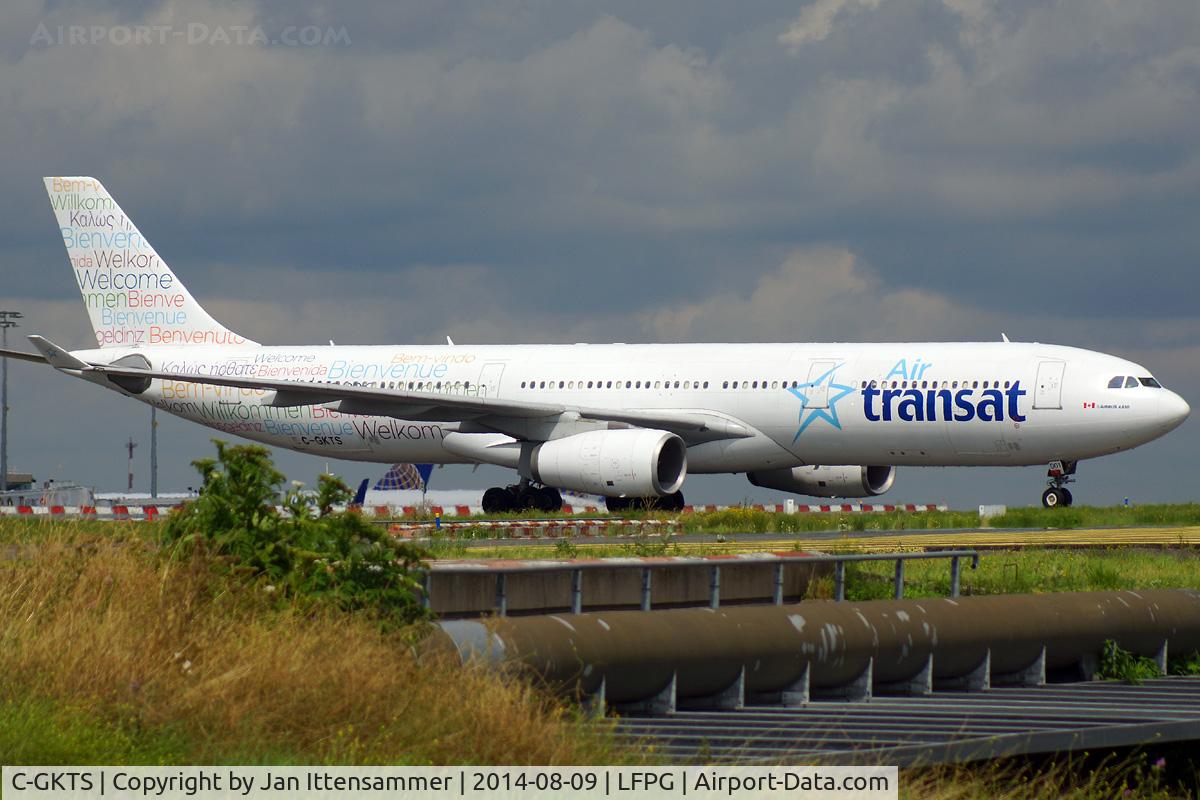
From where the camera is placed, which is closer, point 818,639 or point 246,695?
point 246,695

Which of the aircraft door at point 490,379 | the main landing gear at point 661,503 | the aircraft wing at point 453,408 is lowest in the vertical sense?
the main landing gear at point 661,503

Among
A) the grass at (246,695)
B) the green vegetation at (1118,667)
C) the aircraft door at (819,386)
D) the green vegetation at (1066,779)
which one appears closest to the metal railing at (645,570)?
the grass at (246,695)

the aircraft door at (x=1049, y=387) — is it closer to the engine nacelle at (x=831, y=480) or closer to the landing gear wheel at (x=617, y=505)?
the engine nacelle at (x=831, y=480)

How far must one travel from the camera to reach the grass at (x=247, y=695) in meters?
9.38

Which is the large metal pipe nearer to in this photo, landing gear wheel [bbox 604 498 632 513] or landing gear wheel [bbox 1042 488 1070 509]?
landing gear wheel [bbox 1042 488 1070 509]

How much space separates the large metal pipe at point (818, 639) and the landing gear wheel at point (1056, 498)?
73.9ft

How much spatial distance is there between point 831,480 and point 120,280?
19434 mm

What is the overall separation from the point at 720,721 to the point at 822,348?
26306 mm

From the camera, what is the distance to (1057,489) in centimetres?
3822

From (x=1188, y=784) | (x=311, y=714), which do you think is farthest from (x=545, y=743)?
(x=1188, y=784)

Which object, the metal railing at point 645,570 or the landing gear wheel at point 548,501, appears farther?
the landing gear wheel at point 548,501

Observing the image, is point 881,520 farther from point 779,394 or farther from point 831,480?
point 831,480

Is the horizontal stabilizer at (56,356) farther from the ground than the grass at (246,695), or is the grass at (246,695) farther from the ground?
the horizontal stabilizer at (56,356)

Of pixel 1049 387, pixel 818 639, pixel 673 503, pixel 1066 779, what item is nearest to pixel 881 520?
pixel 1049 387
